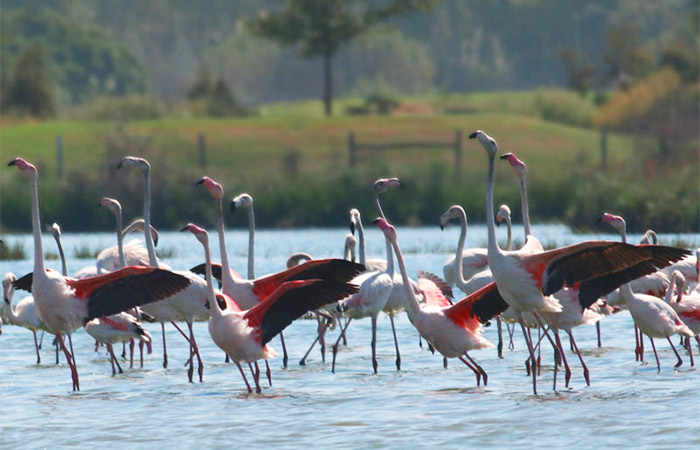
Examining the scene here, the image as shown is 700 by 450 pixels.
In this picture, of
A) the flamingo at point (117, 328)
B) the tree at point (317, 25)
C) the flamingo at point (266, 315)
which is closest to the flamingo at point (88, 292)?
the flamingo at point (266, 315)

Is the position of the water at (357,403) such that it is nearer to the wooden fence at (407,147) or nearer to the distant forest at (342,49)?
the wooden fence at (407,147)

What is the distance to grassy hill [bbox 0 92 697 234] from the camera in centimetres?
2841

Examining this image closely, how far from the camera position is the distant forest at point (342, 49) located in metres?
66.2

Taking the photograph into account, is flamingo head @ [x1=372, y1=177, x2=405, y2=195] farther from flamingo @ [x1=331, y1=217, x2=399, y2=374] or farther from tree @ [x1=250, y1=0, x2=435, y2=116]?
tree @ [x1=250, y1=0, x2=435, y2=116]

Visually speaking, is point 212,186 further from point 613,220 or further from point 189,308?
point 613,220

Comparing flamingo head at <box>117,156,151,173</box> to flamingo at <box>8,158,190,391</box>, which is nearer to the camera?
flamingo at <box>8,158,190,391</box>

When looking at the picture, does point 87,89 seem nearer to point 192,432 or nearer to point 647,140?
point 647,140

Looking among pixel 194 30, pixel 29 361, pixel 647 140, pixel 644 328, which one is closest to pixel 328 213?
pixel 647 140

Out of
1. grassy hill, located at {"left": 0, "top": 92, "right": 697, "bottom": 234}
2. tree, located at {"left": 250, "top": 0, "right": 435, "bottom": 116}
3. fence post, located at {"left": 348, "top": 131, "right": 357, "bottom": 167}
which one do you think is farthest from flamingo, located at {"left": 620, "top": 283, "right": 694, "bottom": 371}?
tree, located at {"left": 250, "top": 0, "right": 435, "bottom": 116}

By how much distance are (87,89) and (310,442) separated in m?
59.0

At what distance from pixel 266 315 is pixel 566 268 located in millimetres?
2156

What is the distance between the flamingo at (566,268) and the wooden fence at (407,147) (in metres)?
24.3

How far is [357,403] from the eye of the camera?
9.28 meters

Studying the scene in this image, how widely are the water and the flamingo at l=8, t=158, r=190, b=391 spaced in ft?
1.96
